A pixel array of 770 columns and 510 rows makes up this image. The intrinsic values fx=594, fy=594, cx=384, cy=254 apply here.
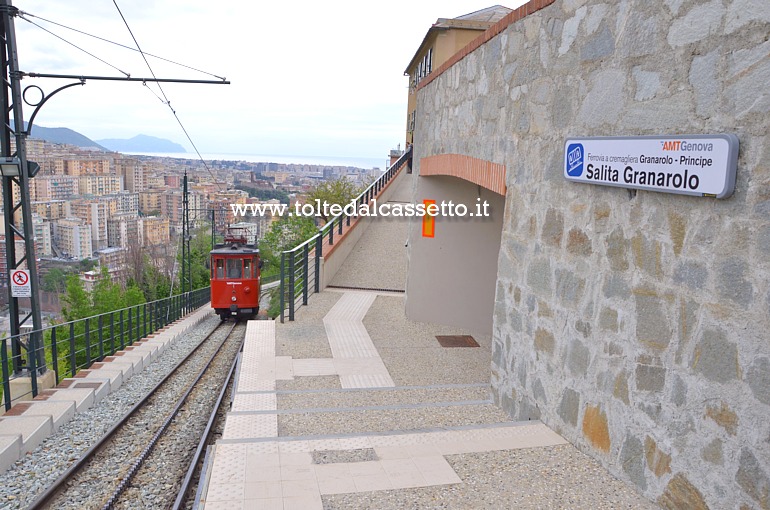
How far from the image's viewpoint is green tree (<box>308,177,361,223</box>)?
109 ft

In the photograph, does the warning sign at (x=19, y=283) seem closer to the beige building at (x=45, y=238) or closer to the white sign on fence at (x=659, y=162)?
the white sign on fence at (x=659, y=162)

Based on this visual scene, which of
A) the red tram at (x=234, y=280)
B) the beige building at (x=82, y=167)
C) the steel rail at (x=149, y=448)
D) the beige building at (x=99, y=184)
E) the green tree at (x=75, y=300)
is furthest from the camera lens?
the beige building at (x=82, y=167)

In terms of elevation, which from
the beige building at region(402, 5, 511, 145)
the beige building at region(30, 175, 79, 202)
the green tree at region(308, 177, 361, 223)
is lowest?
the beige building at region(30, 175, 79, 202)

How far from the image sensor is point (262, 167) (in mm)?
135750

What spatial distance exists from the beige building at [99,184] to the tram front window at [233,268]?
6093 centimetres

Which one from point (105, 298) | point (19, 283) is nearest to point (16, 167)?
point (19, 283)

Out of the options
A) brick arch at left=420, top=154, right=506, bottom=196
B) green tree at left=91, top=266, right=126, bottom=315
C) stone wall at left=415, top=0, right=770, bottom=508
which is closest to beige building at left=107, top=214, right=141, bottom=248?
green tree at left=91, top=266, right=126, bottom=315

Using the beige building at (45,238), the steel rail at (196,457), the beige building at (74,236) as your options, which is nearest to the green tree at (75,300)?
the beige building at (45,238)

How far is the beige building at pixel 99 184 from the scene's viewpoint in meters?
72.2

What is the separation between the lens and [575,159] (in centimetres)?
393

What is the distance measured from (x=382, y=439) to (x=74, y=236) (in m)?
60.5

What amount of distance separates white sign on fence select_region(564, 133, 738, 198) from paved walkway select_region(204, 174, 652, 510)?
175 cm

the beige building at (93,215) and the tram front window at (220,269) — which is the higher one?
the tram front window at (220,269)

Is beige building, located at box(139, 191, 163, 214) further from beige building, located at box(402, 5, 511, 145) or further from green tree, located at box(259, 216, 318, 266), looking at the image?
beige building, located at box(402, 5, 511, 145)
